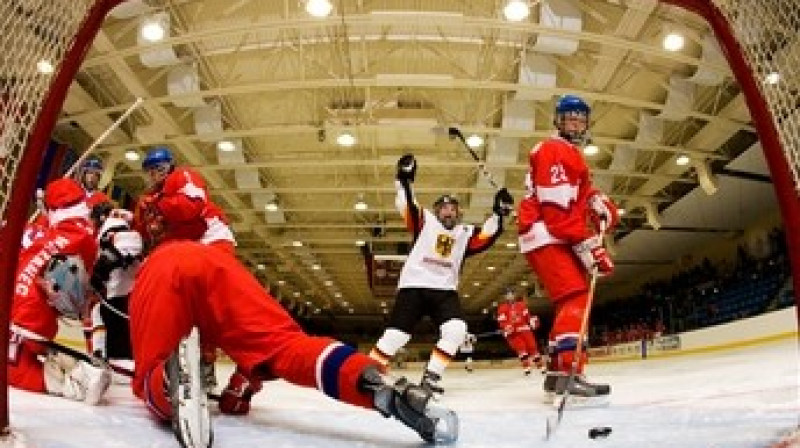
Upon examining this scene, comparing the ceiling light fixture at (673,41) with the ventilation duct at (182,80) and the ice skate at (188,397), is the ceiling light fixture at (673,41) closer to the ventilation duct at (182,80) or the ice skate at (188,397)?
the ventilation duct at (182,80)

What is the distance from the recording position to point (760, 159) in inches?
441

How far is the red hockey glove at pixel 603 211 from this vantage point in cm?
317

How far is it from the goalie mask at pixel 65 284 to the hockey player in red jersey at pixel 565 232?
1824 millimetres

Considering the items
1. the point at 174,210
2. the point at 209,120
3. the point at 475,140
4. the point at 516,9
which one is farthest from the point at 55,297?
the point at 475,140

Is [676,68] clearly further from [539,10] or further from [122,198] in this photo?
[122,198]

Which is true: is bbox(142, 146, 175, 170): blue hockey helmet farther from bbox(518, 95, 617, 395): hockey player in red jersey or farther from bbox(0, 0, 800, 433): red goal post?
bbox(518, 95, 617, 395): hockey player in red jersey

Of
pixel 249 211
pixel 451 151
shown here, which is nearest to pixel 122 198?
pixel 249 211

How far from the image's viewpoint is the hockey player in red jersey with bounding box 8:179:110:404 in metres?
2.62

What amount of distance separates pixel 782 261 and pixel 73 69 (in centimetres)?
1292

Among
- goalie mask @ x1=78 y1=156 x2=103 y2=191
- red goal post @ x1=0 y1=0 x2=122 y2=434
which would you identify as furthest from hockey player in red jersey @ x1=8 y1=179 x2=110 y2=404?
red goal post @ x1=0 y1=0 x2=122 y2=434

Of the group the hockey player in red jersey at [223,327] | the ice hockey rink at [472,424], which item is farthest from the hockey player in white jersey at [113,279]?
the hockey player in red jersey at [223,327]

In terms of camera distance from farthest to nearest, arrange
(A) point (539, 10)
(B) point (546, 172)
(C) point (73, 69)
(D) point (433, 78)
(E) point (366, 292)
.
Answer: (E) point (366, 292) → (D) point (433, 78) → (A) point (539, 10) → (B) point (546, 172) → (C) point (73, 69)

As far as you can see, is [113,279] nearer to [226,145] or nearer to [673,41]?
[673,41]

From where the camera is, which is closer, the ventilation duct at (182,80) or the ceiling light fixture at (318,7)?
the ceiling light fixture at (318,7)
